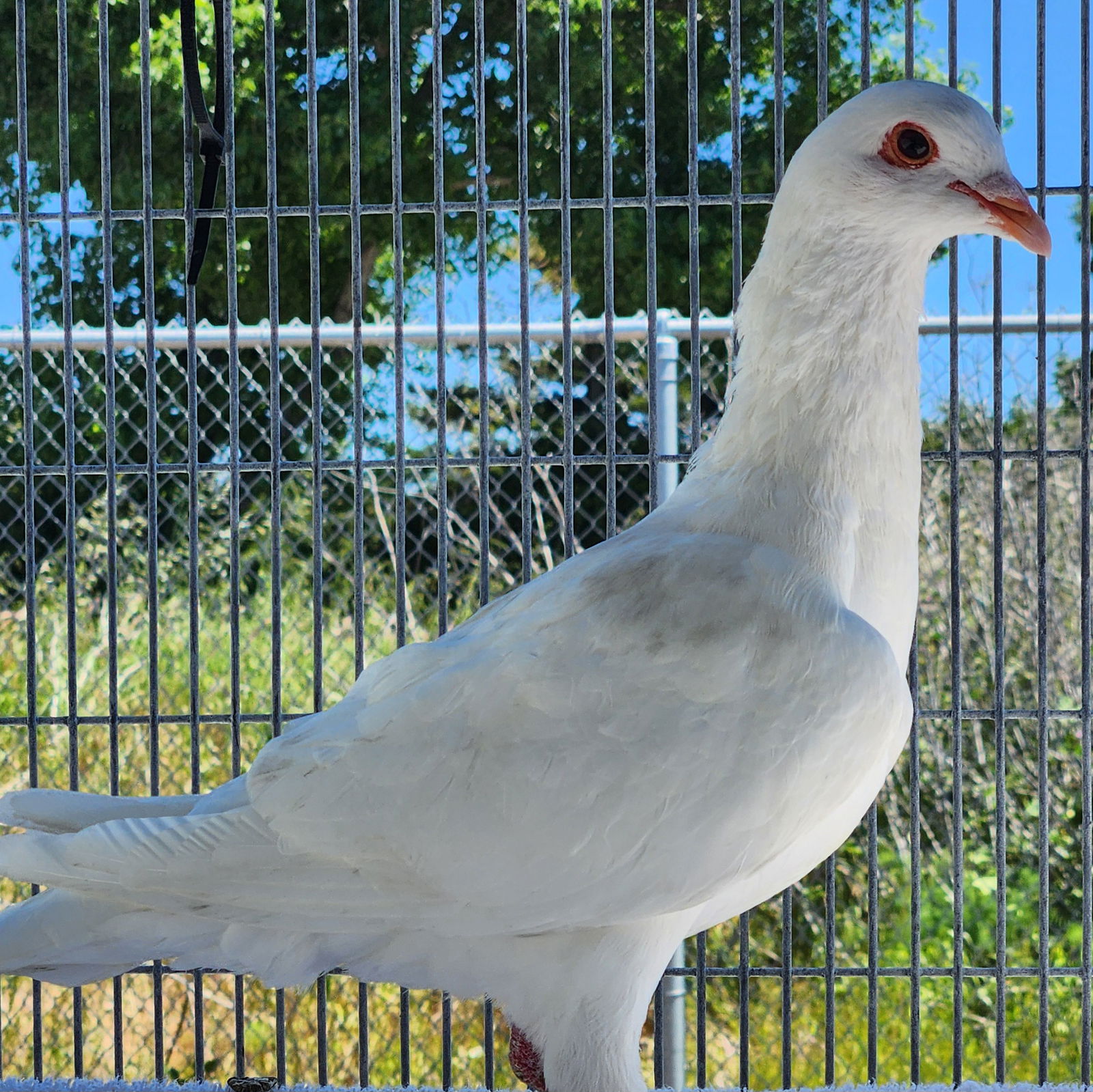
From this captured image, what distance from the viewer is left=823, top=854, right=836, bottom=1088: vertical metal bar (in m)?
1.64

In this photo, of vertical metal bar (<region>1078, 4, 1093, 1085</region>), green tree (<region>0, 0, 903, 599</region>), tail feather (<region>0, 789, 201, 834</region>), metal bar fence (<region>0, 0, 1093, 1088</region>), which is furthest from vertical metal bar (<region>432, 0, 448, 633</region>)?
green tree (<region>0, 0, 903, 599</region>)


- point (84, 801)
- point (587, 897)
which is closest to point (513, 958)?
point (587, 897)

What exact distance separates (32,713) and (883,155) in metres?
1.36

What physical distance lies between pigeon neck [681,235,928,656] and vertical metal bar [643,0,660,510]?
1.39ft

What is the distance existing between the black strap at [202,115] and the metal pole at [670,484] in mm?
687

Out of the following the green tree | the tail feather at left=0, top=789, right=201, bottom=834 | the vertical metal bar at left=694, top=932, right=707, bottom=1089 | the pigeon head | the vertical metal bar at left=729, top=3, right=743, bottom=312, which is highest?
the green tree

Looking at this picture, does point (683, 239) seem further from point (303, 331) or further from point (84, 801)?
point (84, 801)

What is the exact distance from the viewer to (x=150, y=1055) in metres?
3.08

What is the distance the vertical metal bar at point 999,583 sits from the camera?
1615 mm

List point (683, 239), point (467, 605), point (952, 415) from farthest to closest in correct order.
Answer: point (683, 239) < point (467, 605) < point (952, 415)

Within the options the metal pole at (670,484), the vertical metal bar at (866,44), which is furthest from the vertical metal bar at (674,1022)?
the vertical metal bar at (866,44)

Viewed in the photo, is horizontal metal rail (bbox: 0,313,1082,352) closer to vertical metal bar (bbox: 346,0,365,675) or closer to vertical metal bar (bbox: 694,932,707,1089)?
vertical metal bar (bbox: 346,0,365,675)

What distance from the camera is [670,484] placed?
79.7 inches

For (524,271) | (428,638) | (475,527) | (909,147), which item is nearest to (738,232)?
(524,271)
